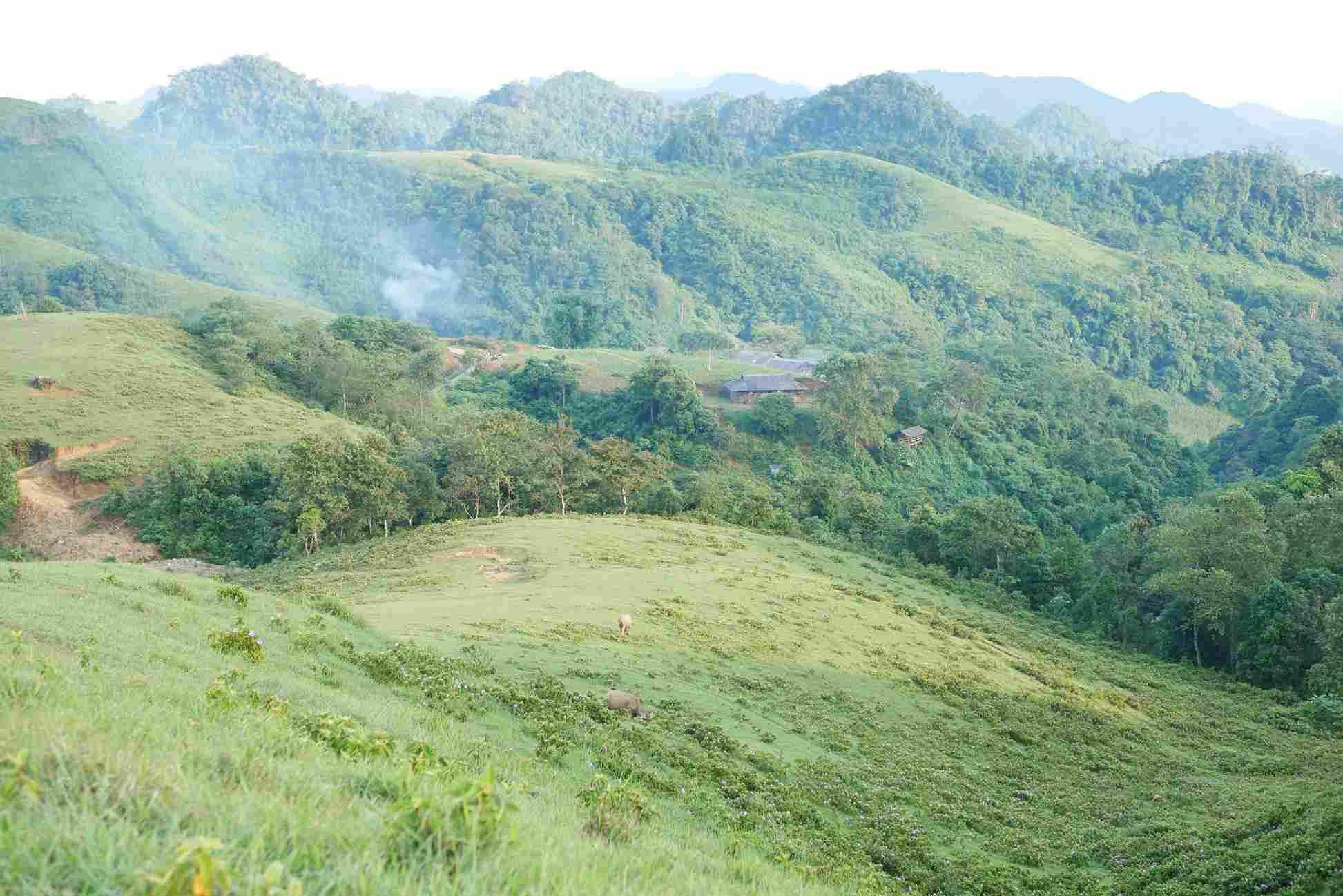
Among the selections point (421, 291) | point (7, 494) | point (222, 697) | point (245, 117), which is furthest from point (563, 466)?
point (245, 117)

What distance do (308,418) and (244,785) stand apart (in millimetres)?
51535

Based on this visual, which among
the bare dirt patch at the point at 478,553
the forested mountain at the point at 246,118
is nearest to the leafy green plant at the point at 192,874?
the bare dirt patch at the point at 478,553

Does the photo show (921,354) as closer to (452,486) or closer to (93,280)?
(452,486)

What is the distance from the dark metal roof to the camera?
7106 cm

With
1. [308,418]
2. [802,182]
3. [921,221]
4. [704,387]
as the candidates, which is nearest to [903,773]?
[308,418]

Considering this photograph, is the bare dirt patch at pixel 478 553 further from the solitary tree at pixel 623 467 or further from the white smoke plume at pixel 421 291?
the white smoke plume at pixel 421 291

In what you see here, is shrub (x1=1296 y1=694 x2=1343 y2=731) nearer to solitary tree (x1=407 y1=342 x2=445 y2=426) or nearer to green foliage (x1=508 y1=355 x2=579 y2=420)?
solitary tree (x1=407 y1=342 x2=445 y2=426)

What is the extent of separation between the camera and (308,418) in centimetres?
5175

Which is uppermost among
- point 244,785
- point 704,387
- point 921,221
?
point 921,221

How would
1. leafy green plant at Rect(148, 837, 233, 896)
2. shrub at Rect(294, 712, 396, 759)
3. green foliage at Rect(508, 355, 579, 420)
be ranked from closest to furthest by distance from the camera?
leafy green plant at Rect(148, 837, 233, 896) < shrub at Rect(294, 712, 396, 759) < green foliage at Rect(508, 355, 579, 420)

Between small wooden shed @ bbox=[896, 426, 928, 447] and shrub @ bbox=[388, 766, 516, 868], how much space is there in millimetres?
64184

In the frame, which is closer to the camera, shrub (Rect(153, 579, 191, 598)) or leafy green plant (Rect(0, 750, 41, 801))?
leafy green plant (Rect(0, 750, 41, 801))

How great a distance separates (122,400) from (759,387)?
42068 millimetres

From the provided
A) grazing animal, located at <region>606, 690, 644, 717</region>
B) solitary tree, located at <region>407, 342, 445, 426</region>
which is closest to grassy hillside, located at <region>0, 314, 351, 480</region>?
solitary tree, located at <region>407, 342, 445, 426</region>
